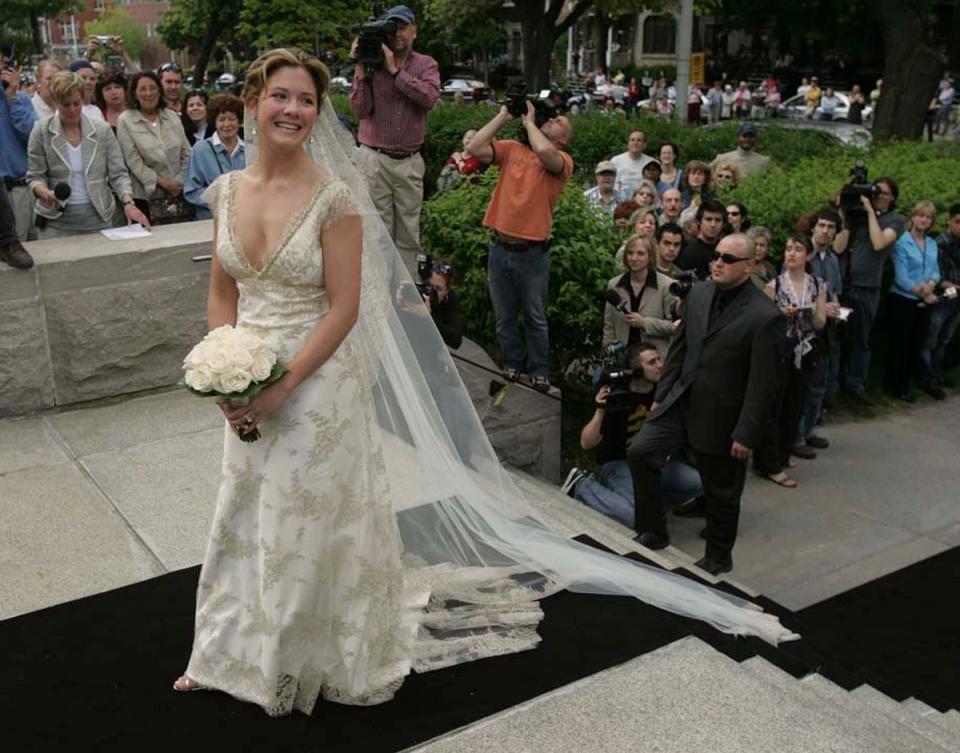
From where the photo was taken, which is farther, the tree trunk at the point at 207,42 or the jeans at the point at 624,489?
the tree trunk at the point at 207,42

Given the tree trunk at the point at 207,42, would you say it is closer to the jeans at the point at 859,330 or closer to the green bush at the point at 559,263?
the green bush at the point at 559,263

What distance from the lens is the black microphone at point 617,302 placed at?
23.7 ft

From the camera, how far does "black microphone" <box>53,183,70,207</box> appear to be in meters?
6.88

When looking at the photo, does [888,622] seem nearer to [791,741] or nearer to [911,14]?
[791,741]

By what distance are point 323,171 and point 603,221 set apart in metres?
5.14

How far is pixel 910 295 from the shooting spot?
9.49 metres

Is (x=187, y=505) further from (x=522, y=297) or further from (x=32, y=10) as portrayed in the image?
(x=32, y=10)

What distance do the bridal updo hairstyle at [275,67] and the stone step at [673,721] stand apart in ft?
7.32

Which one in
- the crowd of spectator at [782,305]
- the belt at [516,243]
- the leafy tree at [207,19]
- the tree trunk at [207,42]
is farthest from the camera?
the tree trunk at [207,42]

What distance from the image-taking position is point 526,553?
4676 mm

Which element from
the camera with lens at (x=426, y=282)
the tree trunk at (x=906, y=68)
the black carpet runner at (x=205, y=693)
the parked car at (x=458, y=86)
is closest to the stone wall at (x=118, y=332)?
the camera with lens at (x=426, y=282)

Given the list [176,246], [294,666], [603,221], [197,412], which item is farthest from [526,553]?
[603,221]

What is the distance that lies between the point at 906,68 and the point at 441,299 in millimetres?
13506

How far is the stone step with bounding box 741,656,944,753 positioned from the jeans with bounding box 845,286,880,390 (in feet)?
18.6
